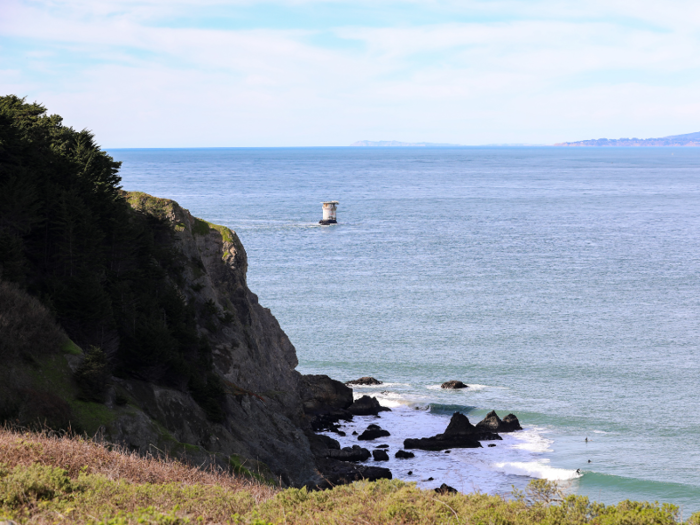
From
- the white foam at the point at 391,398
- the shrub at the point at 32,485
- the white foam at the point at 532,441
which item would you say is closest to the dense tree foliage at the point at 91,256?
the shrub at the point at 32,485

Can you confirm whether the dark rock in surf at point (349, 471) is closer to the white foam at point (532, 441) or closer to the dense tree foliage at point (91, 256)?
the dense tree foliage at point (91, 256)

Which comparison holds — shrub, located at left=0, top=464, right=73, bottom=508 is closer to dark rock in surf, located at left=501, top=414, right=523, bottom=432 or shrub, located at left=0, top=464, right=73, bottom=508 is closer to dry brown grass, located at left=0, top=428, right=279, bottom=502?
dry brown grass, located at left=0, top=428, right=279, bottom=502

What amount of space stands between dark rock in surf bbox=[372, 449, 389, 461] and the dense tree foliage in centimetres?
973

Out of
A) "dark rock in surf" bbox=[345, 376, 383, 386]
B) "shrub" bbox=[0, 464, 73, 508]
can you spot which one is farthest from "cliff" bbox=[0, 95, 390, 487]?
"dark rock in surf" bbox=[345, 376, 383, 386]

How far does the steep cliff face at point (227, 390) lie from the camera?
1972cm

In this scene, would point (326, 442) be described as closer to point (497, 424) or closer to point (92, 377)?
point (497, 424)

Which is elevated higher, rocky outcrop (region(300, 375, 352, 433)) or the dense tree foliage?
the dense tree foliage

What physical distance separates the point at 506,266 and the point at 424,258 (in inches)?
406

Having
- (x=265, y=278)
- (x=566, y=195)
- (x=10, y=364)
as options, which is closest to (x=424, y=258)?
(x=265, y=278)

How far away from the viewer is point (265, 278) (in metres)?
70.5

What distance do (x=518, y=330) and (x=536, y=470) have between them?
23.3 meters

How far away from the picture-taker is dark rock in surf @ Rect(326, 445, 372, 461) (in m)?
30.0

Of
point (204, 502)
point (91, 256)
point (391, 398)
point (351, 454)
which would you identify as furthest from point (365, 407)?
point (204, 502)

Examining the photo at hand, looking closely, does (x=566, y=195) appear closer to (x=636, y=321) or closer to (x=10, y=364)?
(x=636, y=321)
